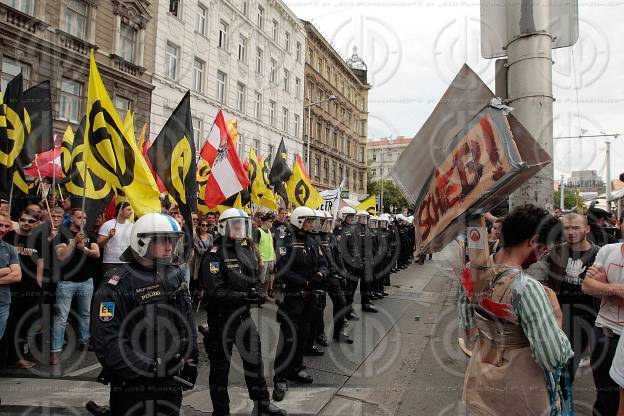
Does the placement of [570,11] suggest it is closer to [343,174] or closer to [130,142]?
[130,142]

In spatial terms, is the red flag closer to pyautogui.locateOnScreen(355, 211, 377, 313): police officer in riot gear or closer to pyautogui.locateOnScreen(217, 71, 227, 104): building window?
pyautogui.locateOnScreen(355, 211, 377, 313): police officer in riot gear

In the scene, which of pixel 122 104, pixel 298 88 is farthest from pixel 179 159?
pixel 298 88

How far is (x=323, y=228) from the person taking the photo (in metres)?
6.37

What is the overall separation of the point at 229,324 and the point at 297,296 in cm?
115

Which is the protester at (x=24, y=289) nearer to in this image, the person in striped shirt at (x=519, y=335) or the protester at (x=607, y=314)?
the person in striped shirt at (x=519, y=335)

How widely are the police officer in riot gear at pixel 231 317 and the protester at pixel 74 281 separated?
2.18m

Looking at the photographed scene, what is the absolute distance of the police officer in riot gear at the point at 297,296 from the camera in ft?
14.6

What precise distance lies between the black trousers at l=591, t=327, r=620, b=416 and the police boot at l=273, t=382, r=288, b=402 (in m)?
2.68

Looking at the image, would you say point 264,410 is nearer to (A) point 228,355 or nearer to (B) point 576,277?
(A) point 228,355

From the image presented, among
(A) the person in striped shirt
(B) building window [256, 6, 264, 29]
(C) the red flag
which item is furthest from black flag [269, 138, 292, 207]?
(B) building window [256, 6, 264, 29]

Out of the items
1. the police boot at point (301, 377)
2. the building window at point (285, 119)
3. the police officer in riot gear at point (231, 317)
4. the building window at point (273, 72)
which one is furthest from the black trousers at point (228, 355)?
the building window at point (285, 119)

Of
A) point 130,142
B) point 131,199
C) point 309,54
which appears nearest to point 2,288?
point 131,199

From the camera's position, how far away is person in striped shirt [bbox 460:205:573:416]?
1933mm

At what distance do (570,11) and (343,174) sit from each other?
3890 centimetres
